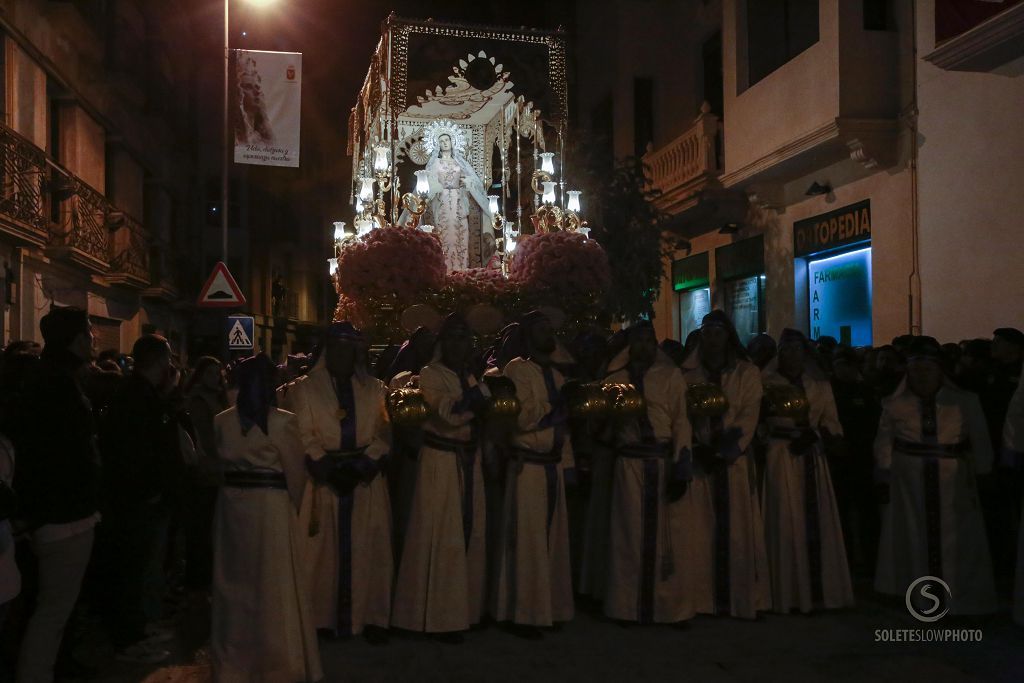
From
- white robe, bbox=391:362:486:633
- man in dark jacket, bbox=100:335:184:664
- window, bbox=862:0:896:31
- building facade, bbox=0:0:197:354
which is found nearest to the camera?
man in dark jacket, bbox=100:335:184:664

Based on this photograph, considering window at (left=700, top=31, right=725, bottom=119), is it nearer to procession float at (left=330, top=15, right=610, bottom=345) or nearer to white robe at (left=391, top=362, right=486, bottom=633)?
procession float at (left=330, top=15, right=610, bottom=345)

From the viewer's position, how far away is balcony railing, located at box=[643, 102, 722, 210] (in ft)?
53.0

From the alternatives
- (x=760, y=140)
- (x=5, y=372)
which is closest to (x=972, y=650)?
(x=5, y=372)

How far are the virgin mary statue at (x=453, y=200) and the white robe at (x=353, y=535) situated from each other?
5344 millimetres

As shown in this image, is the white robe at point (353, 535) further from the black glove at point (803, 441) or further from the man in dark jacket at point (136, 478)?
the black glove at point (803, 441)

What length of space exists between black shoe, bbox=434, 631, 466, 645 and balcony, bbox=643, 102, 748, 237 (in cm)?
1058

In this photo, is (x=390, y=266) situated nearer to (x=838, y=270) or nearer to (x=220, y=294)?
(x=220, y=294)

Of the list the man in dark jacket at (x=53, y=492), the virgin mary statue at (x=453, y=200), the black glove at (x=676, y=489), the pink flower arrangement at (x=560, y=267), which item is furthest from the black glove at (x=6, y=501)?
the virgin mary statue at (x=453, y=200)

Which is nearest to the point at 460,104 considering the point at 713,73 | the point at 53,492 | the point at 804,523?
the point at 804,523

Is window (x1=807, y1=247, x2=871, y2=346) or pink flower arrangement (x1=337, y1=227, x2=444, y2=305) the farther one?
window (x1=807, y1=247, x2=871, y2=346)

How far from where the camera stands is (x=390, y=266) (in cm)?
863

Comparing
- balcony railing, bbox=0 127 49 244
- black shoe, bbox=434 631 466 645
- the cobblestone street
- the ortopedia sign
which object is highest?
balcony railing, bbox=0 127 49 244

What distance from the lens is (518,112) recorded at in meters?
11.2

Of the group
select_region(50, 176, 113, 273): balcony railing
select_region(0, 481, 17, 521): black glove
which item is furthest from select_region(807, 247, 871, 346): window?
select_region(0, 481, 17, 521): black glove
